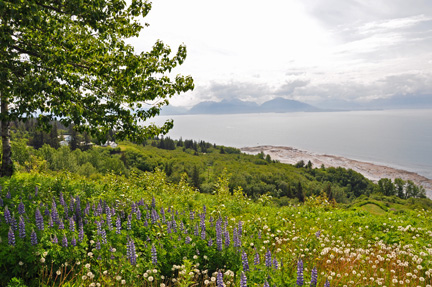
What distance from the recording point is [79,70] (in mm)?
10633

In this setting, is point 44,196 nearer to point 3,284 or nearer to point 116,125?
point 116,125

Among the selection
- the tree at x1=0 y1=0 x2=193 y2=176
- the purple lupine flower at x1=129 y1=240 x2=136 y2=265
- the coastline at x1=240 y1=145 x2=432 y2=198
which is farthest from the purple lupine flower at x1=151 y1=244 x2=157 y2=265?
the coastline at x1=240 y1=145 x2=432 y2=198

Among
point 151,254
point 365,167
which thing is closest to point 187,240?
point 151,254

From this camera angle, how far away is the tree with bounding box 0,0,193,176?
26.8 feet

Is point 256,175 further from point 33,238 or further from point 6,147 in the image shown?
point 33,238

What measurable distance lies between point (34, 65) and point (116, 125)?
10.3ft

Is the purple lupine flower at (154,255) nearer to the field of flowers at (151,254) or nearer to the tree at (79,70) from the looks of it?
the field of flowers at (151,254)

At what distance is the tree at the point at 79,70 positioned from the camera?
8.16m

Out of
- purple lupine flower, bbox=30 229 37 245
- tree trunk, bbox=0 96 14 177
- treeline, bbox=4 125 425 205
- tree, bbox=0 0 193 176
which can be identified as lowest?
treeline, bbox=4 125 425 205

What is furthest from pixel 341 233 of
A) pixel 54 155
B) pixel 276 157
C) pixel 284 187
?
pixel 276 157

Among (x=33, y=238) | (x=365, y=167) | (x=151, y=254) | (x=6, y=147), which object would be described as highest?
(x=6, y=147)

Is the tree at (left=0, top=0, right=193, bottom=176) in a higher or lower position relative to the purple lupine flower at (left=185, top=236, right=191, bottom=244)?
higher

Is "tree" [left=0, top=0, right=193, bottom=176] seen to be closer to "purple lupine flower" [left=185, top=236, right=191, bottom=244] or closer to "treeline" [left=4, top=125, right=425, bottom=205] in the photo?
"purple lupine flower" [left=185, top=236, right=191, bottom=244]

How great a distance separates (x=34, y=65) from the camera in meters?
8.64
